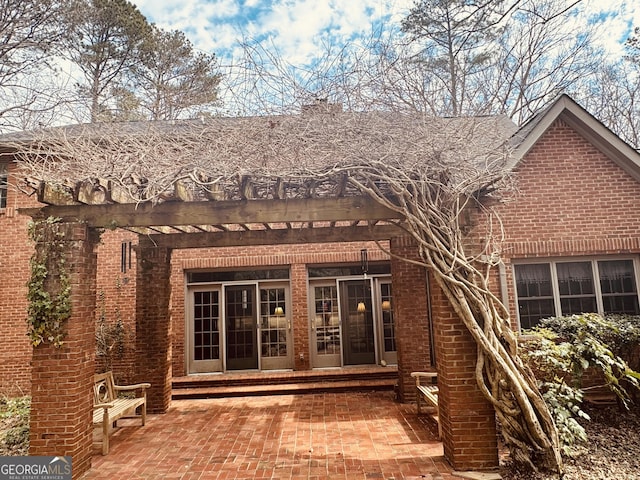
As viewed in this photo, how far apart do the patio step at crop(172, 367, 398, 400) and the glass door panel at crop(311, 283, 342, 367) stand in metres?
0.39

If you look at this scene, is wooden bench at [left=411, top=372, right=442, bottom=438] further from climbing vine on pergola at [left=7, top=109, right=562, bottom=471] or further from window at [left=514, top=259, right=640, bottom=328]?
window at [left=514, top=259, right=640, bottom=328]

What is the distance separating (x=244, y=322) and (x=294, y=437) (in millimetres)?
4354

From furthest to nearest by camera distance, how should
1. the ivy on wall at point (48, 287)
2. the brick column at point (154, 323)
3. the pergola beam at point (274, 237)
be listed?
the brick column at point (154, 323) < the pergola beam at point (274, 237) < the ivy on wall at point (48, 287)

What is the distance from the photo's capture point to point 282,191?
4.27 meters

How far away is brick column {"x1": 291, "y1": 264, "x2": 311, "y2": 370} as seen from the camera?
887 cm

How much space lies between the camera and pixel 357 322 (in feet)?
30.2

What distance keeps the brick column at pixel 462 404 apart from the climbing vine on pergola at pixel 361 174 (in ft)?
0.52

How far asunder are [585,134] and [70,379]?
856 cm

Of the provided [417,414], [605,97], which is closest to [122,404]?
[417,414]

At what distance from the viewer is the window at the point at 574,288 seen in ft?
23.0

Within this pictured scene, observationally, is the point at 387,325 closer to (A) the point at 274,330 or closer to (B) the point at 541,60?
A: (A) the point at 274,330

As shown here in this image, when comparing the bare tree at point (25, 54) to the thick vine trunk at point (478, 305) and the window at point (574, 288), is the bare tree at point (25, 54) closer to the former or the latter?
the thick vine trunk at point (478, 305)

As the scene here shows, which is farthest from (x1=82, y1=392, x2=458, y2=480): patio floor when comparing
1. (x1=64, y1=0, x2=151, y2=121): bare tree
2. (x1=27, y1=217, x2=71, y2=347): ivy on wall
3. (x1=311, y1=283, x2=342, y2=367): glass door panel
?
(x1=64, y1=0, x2=151, y2=121): bare tree

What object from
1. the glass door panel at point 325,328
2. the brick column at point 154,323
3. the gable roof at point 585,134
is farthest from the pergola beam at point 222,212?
the glass door panel at point 325,328
